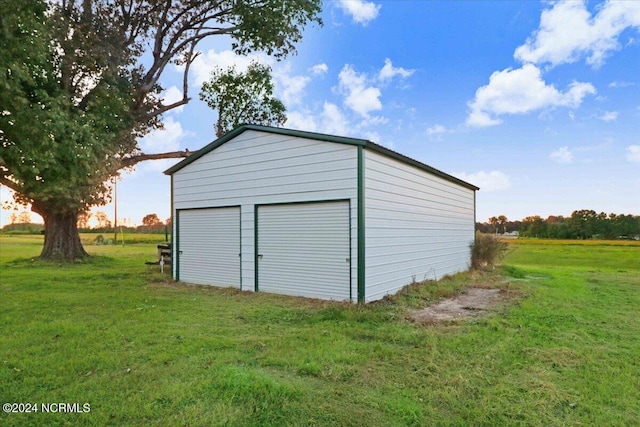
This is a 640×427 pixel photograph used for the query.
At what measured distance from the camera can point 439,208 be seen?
11.4 m

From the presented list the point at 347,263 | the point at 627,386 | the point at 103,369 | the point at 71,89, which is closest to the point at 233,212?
the point at 347,263

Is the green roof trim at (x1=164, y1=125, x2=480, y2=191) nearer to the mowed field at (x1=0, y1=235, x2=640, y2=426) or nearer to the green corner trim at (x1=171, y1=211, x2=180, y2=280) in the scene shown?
the green corner trim at (x1=171, y1=211, x2=180, y2=280)

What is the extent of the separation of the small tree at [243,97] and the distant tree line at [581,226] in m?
24.7

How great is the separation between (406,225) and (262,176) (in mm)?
3865

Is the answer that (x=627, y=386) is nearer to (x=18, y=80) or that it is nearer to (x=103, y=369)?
(x=103, y=369)

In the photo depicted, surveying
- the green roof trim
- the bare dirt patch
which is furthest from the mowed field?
the green roof trim

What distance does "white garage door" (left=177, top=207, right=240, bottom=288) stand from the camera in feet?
31.6

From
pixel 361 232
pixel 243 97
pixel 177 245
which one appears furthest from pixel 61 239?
pixel 361 232

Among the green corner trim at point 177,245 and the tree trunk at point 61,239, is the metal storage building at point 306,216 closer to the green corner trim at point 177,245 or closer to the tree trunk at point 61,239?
the green corner trim at point 177,245

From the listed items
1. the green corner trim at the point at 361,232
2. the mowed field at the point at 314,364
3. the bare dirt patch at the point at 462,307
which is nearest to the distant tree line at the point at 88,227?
the mowed field at the point at 314,364

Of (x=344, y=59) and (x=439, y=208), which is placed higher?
(x=344, y=59)

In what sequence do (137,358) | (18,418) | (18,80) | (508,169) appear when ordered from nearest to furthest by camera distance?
(18,418), (137,358), (18,80), (508,169)

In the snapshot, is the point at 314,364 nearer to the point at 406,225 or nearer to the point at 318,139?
the point at 318,139

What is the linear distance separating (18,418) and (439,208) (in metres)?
10.7
